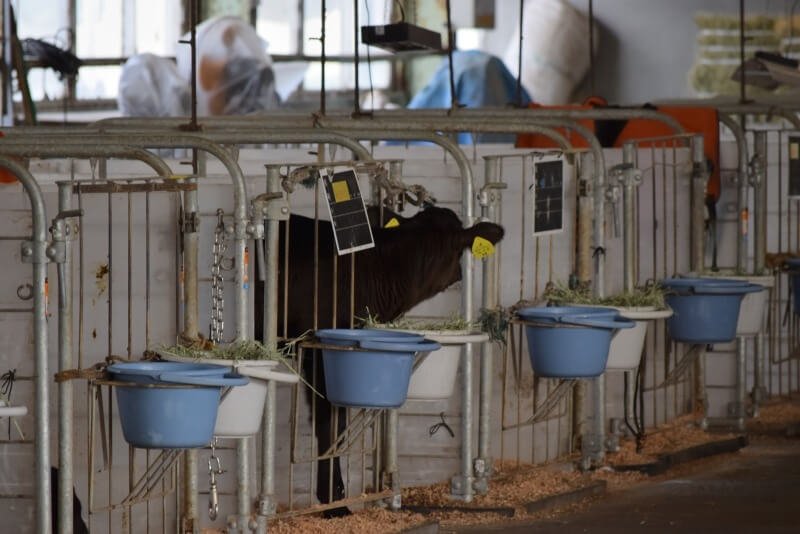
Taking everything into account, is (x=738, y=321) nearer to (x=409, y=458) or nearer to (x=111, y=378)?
(x=409, y=458)

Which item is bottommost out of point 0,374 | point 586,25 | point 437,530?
point 437,530

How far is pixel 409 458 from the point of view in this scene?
269 inches

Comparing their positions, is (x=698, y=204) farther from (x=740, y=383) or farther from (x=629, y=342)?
(x=629, y=342)

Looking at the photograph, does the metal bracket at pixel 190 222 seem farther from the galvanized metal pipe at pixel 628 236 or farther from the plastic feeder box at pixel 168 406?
the galvanized metal pipe at pixel 628 236

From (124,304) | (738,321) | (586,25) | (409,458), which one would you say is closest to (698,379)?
(738,321)

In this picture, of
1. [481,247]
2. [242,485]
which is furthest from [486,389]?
[242,485]

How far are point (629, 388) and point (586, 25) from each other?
8563 millimetres

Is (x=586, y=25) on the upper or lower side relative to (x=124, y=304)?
upper

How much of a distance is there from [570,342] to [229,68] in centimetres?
764

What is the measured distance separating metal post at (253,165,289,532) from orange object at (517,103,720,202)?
3753mm

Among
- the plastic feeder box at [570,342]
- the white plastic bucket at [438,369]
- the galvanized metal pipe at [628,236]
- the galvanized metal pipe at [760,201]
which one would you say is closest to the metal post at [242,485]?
the white plastic bucket at [438,369]

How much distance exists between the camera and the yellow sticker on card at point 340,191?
5.81m

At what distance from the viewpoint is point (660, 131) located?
9320 millimetres

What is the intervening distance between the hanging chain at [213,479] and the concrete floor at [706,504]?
118 cm
